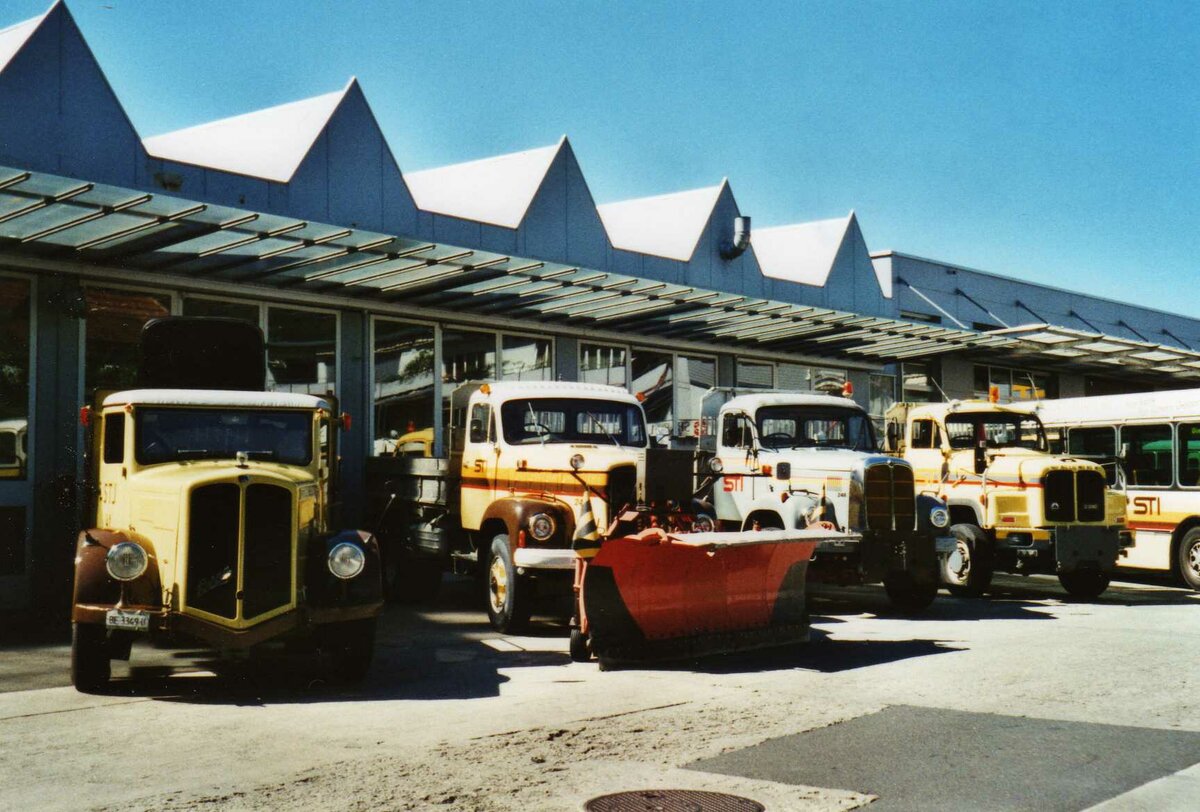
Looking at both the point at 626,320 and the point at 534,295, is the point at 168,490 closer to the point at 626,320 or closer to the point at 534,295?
the point at 534,295

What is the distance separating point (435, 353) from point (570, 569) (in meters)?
7.67

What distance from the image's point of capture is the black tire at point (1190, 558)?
1723cm

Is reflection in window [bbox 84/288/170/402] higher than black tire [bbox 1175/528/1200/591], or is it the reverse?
reflection in window [bbox 84/288/170/402]

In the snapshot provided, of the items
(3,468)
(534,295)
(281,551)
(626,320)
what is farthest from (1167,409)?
(3,468)

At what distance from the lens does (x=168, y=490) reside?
8.59 metres

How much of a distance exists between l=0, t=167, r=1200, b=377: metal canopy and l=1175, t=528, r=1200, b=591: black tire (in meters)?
6.03

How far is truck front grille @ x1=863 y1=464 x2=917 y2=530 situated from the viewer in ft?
43.2

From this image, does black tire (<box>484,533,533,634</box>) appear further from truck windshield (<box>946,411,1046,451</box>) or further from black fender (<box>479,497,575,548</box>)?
truck windshield (<box>946,411,1046,451</box>)

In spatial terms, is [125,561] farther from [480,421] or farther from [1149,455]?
[1149,455]

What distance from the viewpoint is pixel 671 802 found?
5613 millimetres

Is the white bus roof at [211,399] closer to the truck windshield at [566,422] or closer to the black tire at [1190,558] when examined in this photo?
the truck windshield at [566,422]

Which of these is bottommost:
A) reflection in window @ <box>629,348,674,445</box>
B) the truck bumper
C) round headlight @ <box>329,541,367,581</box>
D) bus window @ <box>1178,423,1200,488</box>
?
the truck bumper

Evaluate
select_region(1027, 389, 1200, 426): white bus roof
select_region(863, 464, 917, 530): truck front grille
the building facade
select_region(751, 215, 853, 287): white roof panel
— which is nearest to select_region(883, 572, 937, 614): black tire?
select_region(863, 464, 917, 530): truck front grille

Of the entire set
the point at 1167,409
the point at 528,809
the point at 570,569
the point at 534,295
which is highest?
the point at 534,295
